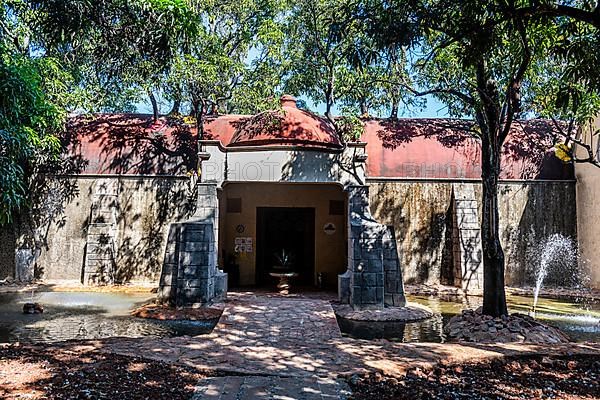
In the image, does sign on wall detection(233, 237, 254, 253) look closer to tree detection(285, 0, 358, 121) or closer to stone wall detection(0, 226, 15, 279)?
tree detection(285, 0, 358, 121)

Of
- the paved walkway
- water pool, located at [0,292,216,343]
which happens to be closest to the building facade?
water pool, located at [0,292,216,343]

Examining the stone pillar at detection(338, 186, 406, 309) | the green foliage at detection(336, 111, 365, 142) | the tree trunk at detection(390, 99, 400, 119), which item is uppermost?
the tree trunk at detection(390, 99, 400, 119)

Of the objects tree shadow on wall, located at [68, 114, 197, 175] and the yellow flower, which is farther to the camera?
tree shadow on wall, located at [68, 114, 197, 175]

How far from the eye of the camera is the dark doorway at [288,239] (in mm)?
13602

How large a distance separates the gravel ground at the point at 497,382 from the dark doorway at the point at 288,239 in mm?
8368

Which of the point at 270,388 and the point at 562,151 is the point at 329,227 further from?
the point at 270,388

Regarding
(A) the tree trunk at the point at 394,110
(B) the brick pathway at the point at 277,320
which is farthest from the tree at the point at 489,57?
(A) the tree trunk at the point at 394,110

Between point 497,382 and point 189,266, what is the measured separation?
20.4ft

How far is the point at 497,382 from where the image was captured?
4.79 meters

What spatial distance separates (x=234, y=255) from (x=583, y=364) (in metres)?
9.50

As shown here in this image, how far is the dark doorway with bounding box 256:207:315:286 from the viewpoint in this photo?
13602 mm

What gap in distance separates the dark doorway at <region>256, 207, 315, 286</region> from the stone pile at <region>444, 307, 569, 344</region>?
6.34 metres

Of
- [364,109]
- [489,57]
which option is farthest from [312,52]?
[489,57]

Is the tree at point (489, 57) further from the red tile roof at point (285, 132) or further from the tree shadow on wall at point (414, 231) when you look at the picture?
the tree shadow on wall at point (414, 231)
